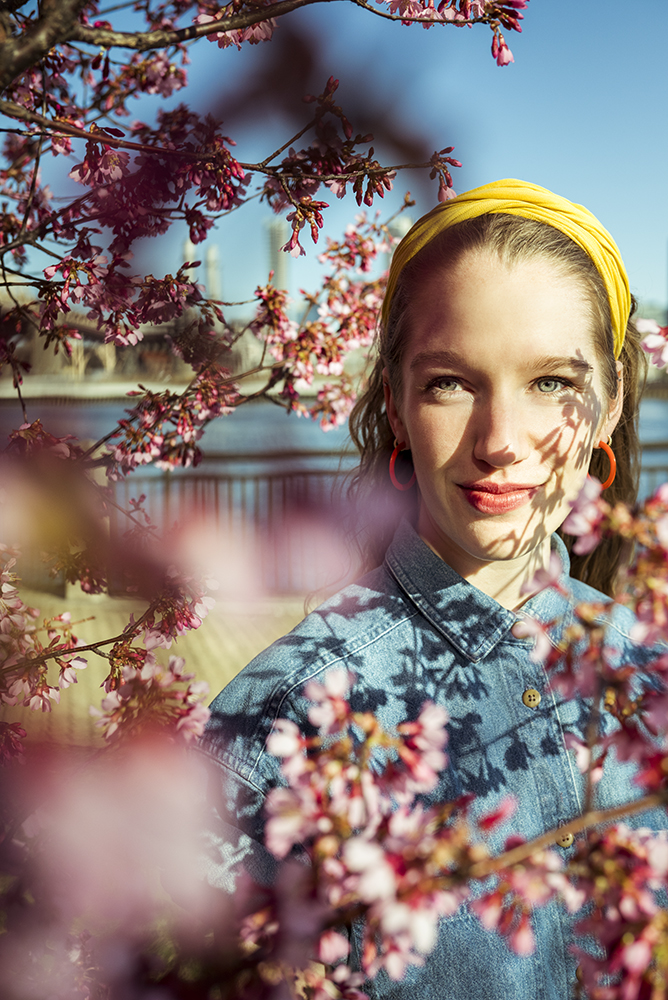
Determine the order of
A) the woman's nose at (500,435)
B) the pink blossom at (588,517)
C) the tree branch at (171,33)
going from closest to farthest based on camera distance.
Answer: the pink blossom at (588,517) < the tree branch at (171,33) < the woman's nose at (500,435)

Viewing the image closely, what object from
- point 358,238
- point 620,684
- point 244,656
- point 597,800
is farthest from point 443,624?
point 244,656

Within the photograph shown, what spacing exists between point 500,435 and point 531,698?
460mm

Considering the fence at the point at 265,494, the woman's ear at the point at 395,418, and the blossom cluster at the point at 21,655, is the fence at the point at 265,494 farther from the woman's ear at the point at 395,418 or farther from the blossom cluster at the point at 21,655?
the blossom cluster at the point at 21,655

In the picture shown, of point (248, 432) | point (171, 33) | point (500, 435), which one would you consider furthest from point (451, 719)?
point (248, 432)

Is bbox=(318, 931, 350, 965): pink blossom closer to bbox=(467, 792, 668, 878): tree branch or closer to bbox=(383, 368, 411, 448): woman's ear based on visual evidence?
bbox=(467, 792, 668, 878): tree branch

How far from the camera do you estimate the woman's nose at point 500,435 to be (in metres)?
0.94

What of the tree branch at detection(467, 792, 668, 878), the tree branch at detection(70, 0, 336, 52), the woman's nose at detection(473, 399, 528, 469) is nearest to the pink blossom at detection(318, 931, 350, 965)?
the tree branch at detection(467, 792, 668, 878)

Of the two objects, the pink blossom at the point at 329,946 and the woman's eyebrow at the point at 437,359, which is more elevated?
the woman's eyebrow at the point at 437,359

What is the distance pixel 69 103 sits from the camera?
154 cm

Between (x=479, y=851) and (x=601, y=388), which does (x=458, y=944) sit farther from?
(x=601, y=388)

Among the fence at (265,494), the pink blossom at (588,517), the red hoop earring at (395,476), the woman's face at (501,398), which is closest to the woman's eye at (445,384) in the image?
the woman's face at (501,398)

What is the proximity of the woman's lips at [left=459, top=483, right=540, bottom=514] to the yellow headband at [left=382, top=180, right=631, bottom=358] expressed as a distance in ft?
1.28

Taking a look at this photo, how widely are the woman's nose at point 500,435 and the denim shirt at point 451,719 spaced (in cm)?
31

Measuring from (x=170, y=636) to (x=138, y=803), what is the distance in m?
0.51
